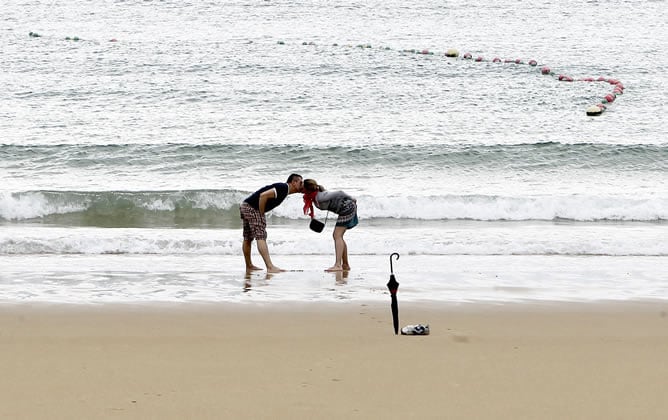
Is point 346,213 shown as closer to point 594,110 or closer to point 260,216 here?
point 260,216

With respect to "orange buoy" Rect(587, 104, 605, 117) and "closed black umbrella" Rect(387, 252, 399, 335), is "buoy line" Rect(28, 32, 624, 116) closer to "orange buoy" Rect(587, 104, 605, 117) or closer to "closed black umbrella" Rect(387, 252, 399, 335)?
"orange buoy" Rect(587, 104, 605, 117)

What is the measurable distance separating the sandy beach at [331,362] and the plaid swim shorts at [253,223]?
85.2 inches

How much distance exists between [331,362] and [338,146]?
15.6m

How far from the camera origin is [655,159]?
68.5 ft

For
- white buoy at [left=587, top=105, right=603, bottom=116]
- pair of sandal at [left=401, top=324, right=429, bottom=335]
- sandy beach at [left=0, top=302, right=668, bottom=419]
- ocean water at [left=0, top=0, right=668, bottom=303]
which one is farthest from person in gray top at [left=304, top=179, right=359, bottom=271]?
white buoy at [left=587, top=105, right=603, bottom=116]

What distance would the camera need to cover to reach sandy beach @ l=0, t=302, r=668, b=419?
17.1ft

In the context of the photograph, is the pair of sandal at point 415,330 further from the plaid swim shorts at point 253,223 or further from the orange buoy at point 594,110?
the orange buoy at point 594,110

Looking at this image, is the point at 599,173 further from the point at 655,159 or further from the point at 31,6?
the point at 31,6

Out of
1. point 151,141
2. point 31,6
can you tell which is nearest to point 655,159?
point 151,141

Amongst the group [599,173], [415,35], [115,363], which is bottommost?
[115,363]

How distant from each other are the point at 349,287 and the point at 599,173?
12081 mm

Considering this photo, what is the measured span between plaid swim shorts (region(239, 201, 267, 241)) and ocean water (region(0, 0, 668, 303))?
0.43 meters

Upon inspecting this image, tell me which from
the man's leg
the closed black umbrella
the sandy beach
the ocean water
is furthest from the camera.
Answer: the ocean water

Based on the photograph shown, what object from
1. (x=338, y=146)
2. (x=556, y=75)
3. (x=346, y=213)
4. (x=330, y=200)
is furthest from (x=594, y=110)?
(x=330, y=200)
